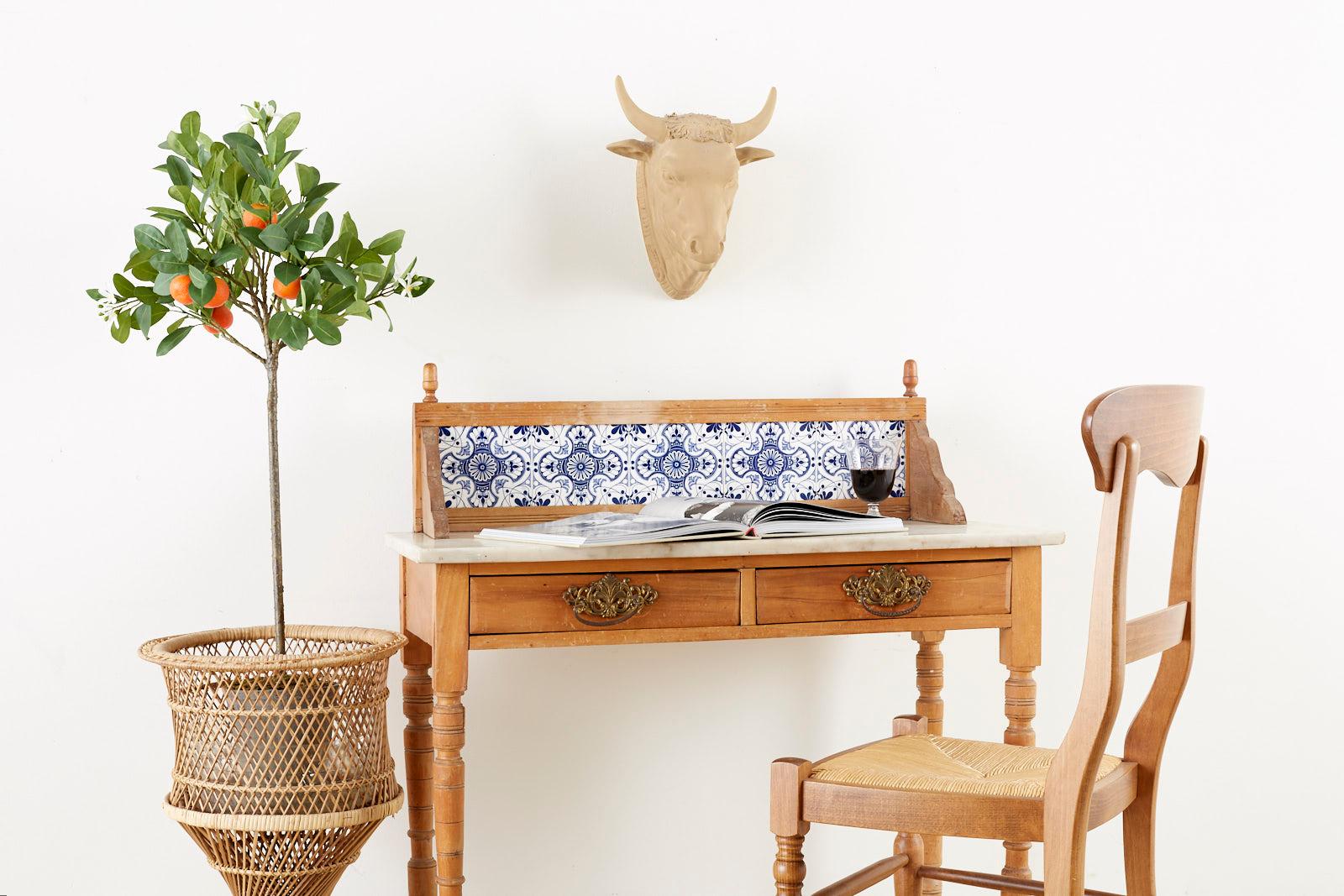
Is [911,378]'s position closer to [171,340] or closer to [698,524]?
[698,524]

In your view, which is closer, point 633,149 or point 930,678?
point 633,149

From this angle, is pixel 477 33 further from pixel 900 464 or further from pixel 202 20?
pixel 900 464

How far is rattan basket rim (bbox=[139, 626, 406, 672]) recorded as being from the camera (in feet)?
6.28

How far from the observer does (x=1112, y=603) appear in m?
1.46

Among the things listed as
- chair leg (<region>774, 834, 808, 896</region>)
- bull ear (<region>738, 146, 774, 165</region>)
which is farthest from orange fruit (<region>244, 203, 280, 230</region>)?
chair leg (<region>774, 834, 808, 896</region>)

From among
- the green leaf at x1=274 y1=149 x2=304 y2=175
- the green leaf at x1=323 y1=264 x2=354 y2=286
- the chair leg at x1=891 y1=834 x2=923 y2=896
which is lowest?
the chair leg at x1=891 y1=834 x2=923 y2=896

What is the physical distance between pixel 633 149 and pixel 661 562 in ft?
2.74

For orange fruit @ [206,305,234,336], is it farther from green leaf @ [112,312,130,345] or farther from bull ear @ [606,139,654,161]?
bull ear @ [606,139,654,161]

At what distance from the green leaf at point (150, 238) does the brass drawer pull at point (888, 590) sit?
47.9 inches

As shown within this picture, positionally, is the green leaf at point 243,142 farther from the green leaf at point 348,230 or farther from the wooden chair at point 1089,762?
the wooden chair at point 1089,762

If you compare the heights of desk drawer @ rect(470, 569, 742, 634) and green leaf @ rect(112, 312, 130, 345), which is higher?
green leaf @ rect(112, 312, 130, 345)

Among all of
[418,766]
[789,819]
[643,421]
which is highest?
[643,421]

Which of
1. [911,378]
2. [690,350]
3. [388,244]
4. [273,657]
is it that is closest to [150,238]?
[388,244]

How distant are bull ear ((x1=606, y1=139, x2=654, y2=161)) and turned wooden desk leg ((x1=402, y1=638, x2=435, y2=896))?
98 cm
